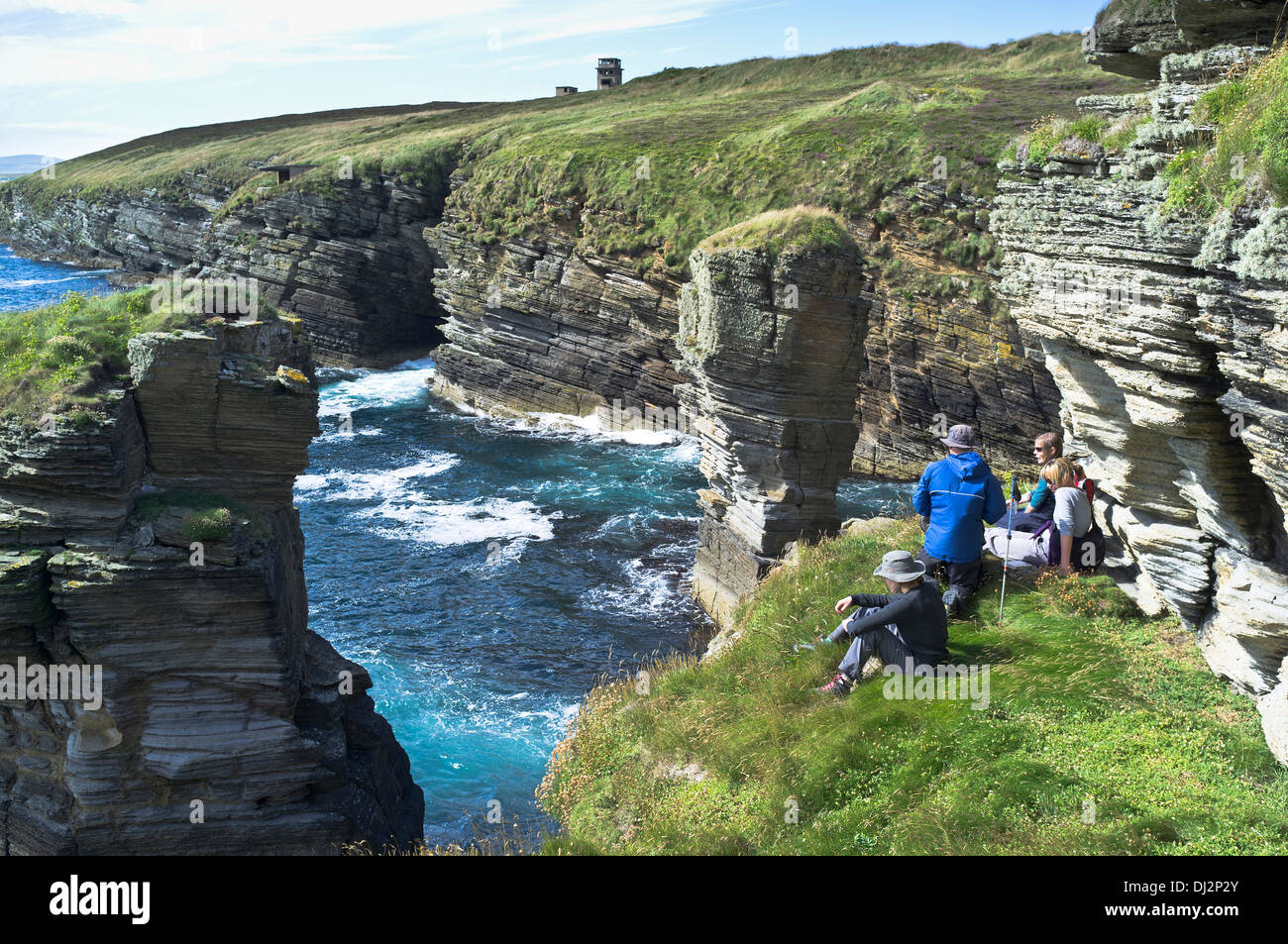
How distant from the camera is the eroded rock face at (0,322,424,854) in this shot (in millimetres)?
13031

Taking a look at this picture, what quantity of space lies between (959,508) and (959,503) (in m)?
0.09

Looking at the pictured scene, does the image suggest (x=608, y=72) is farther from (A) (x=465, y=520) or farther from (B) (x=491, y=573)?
(B) (x=491, y=573)

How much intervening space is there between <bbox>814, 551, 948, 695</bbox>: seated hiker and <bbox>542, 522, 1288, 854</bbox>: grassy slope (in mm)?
531

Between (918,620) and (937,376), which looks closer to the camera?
(918,620)

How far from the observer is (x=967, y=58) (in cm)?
6862

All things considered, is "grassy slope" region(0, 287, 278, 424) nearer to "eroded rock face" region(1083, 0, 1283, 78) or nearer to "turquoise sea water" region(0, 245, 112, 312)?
"eroded rock face" region(1083, 0, 1283, 78)

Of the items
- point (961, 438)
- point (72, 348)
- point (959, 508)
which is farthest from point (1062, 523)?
point (72, 348)

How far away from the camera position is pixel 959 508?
12.2m

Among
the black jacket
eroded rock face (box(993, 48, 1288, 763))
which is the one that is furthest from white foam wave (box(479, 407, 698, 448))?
the black jacket

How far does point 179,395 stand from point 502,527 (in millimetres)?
20075

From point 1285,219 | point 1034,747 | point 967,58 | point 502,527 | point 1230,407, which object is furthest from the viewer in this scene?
point 967,58

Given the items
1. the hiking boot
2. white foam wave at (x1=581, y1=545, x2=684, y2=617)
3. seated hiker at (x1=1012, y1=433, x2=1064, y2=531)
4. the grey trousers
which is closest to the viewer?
the grey trousers

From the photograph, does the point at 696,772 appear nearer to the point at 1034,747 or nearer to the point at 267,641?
the point at 1034,747

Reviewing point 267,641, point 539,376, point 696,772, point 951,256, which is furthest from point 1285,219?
point 539,376
